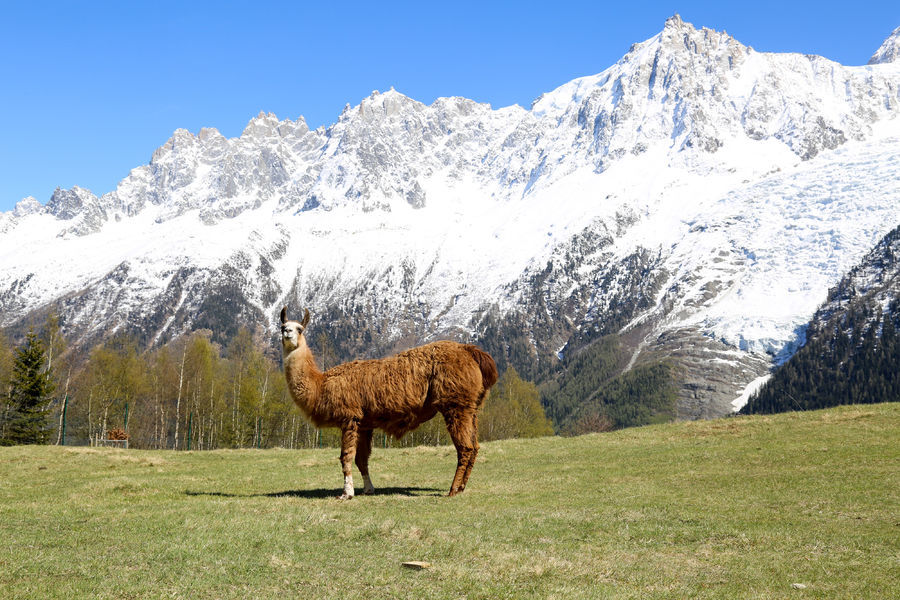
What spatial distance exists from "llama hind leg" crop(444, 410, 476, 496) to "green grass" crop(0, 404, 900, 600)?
0.60m

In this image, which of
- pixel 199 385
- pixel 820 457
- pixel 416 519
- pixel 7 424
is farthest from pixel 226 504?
pixel 199 385

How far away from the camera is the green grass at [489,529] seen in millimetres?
9117

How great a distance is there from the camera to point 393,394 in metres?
18.0

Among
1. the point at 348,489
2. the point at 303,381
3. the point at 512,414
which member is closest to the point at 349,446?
the point at 348,489

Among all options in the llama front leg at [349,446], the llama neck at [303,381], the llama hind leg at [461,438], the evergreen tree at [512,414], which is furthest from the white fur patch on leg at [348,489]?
the evergreen tree at [512,414]

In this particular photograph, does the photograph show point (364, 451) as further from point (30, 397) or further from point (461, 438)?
point (30, 397)

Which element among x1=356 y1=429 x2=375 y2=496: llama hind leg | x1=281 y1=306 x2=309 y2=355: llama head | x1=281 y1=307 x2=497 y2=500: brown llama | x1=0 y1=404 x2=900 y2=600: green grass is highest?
x1=281 y1=306 x2=309 y2=355: llama head

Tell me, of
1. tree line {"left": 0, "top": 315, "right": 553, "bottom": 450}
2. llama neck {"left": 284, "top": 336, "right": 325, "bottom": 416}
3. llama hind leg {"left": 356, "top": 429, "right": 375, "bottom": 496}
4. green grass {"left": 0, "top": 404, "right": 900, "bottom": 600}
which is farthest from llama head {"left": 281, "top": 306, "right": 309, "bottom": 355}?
tree line {"left": 0, "top": 315, "right": 553, "bottom": 450}

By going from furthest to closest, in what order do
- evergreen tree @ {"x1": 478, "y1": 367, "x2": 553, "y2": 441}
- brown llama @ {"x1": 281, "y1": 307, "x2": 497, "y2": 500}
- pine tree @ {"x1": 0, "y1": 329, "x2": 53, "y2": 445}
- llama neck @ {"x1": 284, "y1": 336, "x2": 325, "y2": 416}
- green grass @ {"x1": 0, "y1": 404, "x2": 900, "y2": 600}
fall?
evergreen tree @ {"x1": 478, "y1": 367, "x2": 553, "y2": 441} < pine tree @ {"x1": 0, "y1": 329, "x2": 53, "y2": 445} < llama neck @ {"x1": 284, "y1": 336, "x2": 325, "y2": 416} < brown llama @ {"x1": 281, "y1": 307, "x2": 497, "y2": 500} < green grass @ {"x1": 0, "y1": 404, "x2": 900, "y2": 600}

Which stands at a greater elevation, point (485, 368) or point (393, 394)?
point (485, 368)

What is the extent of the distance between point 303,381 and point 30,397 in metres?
42.6

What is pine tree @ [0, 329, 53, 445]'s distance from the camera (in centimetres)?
5012

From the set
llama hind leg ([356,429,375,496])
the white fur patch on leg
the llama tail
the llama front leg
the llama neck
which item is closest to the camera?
the white fur patch on leg

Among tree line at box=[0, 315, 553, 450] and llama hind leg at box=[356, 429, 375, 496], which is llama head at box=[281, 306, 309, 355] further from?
tree line at box=[0, 315, 553, 450]
